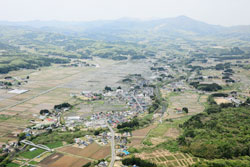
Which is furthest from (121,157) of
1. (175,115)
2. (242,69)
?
(242,69)

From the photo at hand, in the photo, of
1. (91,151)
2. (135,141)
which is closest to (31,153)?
(91,151)

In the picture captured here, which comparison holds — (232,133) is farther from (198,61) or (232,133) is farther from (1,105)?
(198,61)

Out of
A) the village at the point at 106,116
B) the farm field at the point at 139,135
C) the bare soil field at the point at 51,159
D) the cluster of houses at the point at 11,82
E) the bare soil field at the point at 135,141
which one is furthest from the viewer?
the cluster of houses at the point at 11,82

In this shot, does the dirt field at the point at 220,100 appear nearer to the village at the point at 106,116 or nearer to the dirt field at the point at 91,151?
the village at the point at 106,116

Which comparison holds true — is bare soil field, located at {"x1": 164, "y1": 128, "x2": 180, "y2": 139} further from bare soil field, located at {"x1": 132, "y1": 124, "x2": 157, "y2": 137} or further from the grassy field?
the grassy field

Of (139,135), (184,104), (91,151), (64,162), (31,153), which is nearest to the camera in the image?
(64,162)

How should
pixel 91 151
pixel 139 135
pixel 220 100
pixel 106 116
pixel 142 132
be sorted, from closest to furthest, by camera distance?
1. pixel 91 151
2. pixel 139 135
3. pixel 142 132
4. pixel 106 116
5. pixel 220 100

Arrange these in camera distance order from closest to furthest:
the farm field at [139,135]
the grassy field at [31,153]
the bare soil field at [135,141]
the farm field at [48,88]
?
the grassy field at [31,153], the bare soil field at [135,141], the farm field at [139,135], the farm field at [48,88]

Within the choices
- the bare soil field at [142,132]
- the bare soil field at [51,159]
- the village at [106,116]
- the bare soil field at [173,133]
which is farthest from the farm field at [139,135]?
the bare soil field at [51,159]

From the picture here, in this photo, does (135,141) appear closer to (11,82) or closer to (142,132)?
(142,132)
